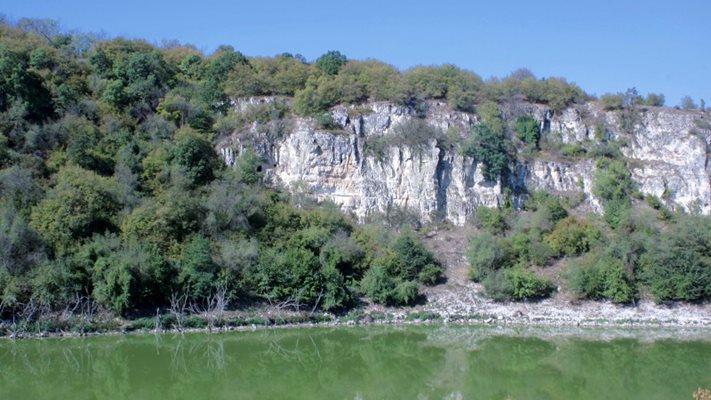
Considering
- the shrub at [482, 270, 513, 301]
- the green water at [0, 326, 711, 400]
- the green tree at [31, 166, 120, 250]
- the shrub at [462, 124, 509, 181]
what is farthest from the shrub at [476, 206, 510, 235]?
the green tree at [31, 166, 120, 250]

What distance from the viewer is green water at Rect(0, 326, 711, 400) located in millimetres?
22391

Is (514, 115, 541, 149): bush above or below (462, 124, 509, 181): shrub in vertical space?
above

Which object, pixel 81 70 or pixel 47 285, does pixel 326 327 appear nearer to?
pixel 47 285

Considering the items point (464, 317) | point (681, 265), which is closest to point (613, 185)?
point (681, 265)

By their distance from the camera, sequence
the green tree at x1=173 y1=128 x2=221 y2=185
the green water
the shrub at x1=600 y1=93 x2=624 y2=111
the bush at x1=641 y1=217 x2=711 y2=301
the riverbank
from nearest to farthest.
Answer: the green water, the riverbank, the bush at x1=641 y1=217 x2=711 y2=301, the green tree at x1=173 y1=128 x2=221 y2=185, the shrub at x1=600 y1=93 x2=624 y2=111

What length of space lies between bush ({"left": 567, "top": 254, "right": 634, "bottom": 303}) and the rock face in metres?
11.9

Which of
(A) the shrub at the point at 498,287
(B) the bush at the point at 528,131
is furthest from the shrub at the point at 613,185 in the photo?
(A) the shrub at the point at 498,287

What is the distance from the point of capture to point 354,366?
26.6 m

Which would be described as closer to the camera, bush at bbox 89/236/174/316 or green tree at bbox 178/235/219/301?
bush at bbox 89/236/174/316

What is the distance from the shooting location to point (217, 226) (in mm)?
39250

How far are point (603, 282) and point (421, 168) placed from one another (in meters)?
16.8

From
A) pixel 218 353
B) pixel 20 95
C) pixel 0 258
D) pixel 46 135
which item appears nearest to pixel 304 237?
pixel 218 353

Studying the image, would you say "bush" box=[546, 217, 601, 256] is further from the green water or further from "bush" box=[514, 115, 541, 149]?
"bush" box=[514, 115, 541, 149]

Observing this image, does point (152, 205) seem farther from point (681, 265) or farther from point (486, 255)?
point (681, 265)
